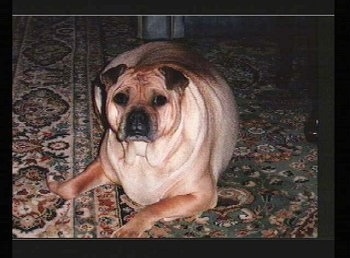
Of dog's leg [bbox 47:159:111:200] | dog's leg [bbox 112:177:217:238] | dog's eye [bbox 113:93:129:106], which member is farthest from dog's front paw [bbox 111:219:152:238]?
dog's eye [bbox 113:93:129:106]

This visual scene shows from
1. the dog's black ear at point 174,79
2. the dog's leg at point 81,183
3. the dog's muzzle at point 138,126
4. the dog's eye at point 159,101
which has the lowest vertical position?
the dog's leg at point 81,183

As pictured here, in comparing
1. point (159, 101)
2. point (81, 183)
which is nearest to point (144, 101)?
point (159, 101)

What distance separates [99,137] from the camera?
2.35 m

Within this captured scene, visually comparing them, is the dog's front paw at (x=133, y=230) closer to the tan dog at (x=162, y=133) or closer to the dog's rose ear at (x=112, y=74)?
the tan dog at (x=162, y=133)

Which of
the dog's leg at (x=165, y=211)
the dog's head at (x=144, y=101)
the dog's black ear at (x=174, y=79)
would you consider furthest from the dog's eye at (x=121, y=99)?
the dog's leg at (x=165, y=211)

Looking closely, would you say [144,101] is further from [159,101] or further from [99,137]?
[99,137]

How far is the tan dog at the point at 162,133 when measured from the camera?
7.30 feet

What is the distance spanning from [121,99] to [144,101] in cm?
7

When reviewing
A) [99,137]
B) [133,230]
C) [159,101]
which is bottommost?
[133,230]

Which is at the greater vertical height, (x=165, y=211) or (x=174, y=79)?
(x=174, y=79)

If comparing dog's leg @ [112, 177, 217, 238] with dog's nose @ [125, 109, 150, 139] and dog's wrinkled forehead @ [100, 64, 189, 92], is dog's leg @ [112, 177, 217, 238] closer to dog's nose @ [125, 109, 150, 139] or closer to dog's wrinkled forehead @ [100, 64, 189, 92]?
dog's nose @ [125, 109, 150, 139]

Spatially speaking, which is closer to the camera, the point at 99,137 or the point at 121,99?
the point at 121,99
